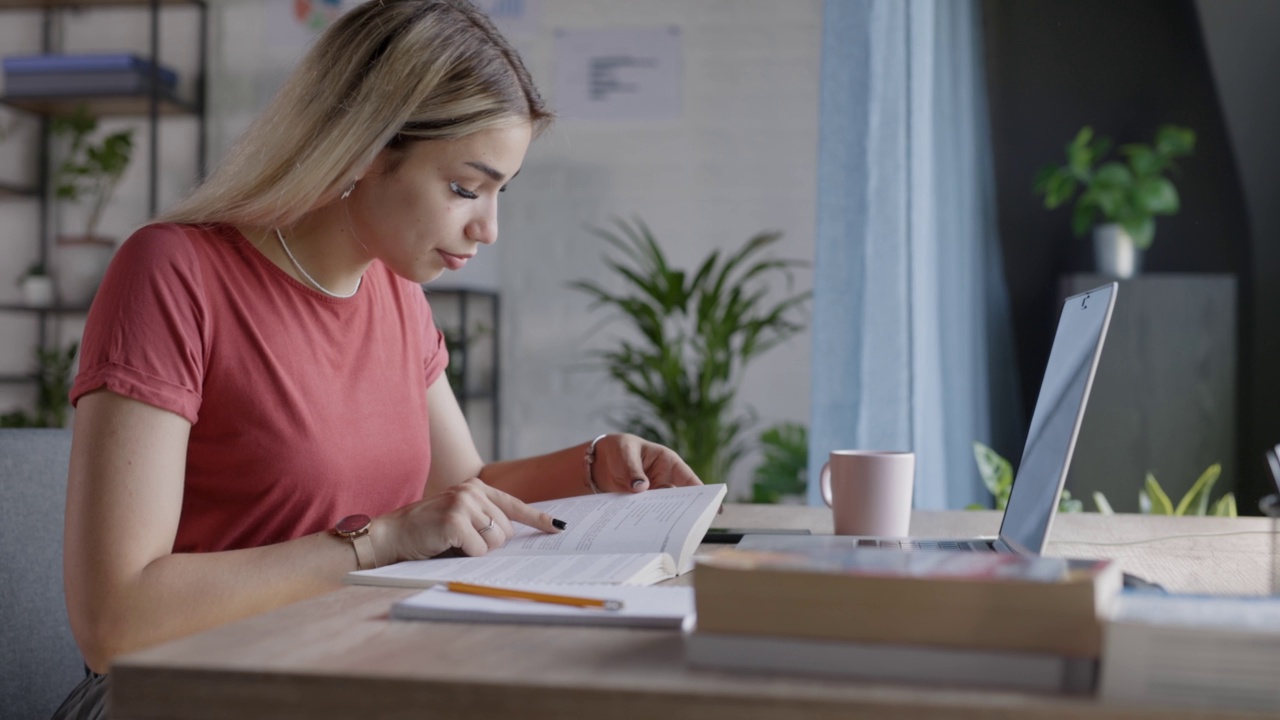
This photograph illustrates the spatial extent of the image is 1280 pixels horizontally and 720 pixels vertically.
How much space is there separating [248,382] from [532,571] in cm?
49

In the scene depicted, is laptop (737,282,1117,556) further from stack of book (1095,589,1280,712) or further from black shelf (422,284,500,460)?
black shelf (422,284,500,460)

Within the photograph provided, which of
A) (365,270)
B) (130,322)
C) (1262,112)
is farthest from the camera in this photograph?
(1262,112)

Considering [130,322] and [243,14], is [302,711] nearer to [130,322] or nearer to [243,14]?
[130,322]

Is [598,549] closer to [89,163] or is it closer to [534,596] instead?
[534,596]

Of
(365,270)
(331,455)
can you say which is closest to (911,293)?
(365,270)

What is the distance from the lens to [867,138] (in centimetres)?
188

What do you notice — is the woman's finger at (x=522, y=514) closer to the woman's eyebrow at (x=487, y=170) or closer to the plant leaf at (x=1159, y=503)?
the woman's eyebrow at (x=487, y=170)

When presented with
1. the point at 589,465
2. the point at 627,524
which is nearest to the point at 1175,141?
the point at 589,465

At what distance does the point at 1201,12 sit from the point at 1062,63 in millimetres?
424

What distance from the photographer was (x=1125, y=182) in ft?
10.0

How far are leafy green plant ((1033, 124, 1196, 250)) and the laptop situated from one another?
7.39 ft

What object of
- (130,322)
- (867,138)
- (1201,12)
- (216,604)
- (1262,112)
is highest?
(1201,12)

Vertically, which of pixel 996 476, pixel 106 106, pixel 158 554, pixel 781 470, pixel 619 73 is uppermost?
pixel 619 73

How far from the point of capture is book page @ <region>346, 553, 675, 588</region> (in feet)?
2.48
